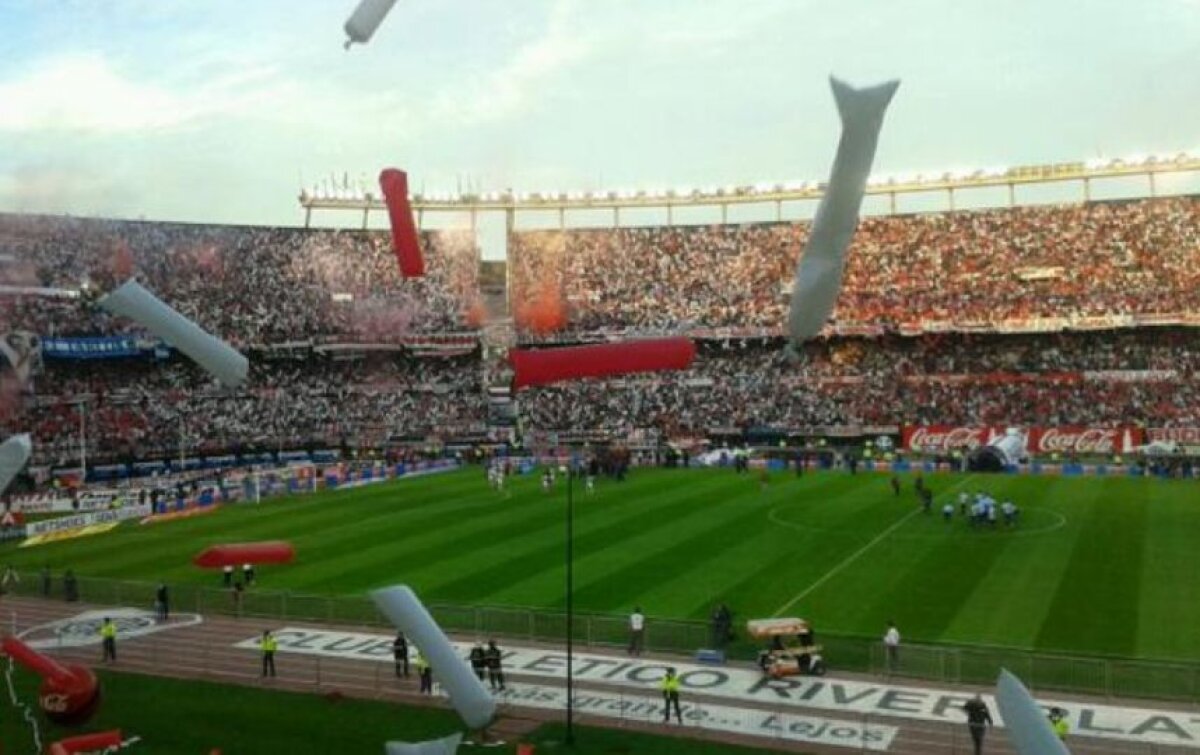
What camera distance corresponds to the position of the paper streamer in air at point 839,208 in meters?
7.25

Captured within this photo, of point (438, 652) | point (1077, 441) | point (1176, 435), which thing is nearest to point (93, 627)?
point (438, 652)

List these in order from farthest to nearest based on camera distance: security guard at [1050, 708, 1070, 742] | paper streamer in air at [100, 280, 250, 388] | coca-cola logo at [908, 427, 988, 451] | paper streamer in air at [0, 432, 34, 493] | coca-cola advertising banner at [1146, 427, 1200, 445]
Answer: coca-cola logo at [908, 427, 988, 451]
coca-cola advertising banner at [1146, 427, 1200, 445]
security guard at [1050, 708, 1070, 742]
paper streamer in air at [0, 432, 34, 493]
paper streamer in air at [100, 280, 250, 388]

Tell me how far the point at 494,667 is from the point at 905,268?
202 ft

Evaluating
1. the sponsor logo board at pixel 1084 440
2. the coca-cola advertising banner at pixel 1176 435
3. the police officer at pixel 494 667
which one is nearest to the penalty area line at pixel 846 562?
the police officer at pixel 494 667

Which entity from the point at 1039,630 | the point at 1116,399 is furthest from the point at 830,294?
the point at 1116,399

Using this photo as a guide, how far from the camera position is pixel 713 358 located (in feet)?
250

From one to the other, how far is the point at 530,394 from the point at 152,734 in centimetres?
5428

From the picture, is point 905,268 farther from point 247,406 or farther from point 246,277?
point 246,277

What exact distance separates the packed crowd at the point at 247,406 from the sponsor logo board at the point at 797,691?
38.1 meters

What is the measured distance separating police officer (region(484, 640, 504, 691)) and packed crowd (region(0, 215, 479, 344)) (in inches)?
1643

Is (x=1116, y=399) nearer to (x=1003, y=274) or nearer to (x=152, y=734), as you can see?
(x=1003, y=274)

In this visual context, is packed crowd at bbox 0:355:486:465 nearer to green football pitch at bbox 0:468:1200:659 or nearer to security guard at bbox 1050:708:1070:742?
green football pitch at bbox 0:468:1200:659

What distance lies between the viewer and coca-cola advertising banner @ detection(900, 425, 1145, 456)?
6056cm

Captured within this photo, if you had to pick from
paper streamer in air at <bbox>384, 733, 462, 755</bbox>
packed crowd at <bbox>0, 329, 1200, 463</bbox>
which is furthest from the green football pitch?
paper streamer in air at <bbox>384, 733, 462, 755</bbox>
